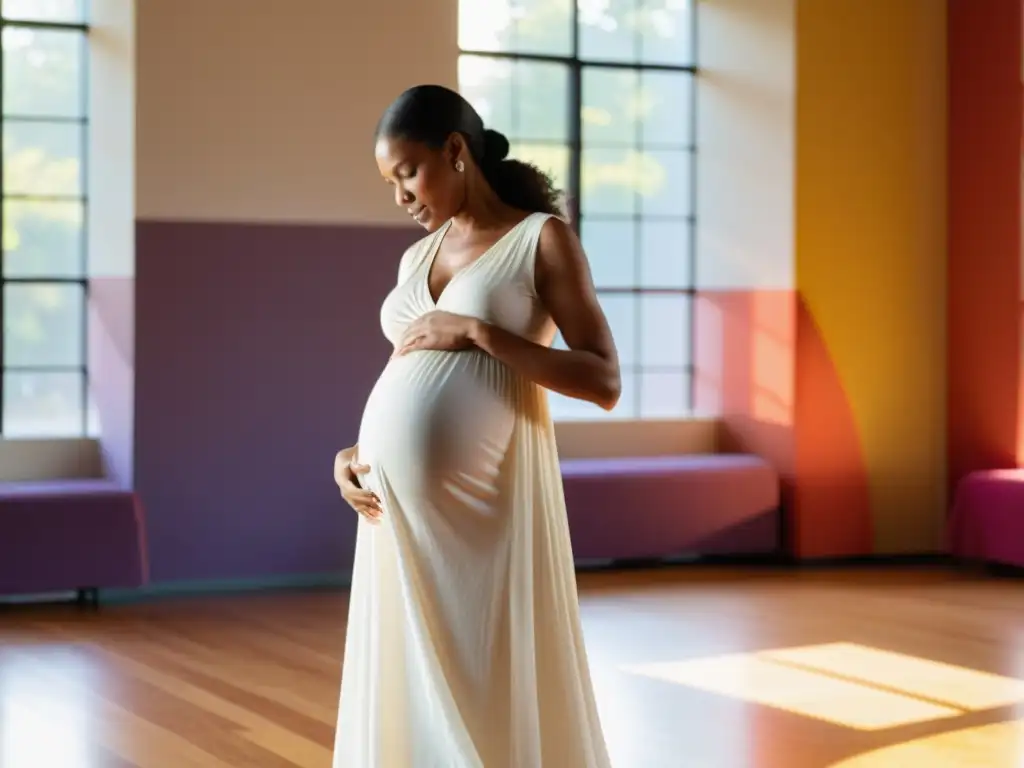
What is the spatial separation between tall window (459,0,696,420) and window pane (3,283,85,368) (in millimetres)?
2501

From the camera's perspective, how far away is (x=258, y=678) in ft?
17.6

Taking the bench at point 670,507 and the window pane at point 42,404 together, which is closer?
the window pane at point 42,404

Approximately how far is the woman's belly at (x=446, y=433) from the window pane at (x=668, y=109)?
6.36 metres

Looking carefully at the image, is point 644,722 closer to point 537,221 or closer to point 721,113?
point 537,221

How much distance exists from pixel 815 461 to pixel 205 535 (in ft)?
10.8

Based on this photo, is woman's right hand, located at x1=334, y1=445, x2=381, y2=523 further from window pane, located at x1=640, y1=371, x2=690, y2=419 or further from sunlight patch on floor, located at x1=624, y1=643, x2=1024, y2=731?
window pane, located at x1=640, y1=371, x2=690, y2=419

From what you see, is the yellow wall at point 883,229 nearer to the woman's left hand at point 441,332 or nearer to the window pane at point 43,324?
the window pane at point 43,324

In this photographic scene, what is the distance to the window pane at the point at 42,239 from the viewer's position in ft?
24.6

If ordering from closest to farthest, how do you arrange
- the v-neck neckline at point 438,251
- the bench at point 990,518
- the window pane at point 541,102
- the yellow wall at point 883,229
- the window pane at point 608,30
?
1. the v-neck neckline at point 438,251
2. the bench at point 990,518
3. the yellow wall at point 883,229
4. the window pane at point 541,102
5. the window pane at point 608,30

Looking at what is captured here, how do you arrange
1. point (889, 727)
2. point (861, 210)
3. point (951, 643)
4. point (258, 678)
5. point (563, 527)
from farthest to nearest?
point (861, 210) → point (951, 643) → point (258, 678) → point (889, 727) → point (563, 527)

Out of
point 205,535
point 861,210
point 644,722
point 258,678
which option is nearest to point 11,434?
point 205,535

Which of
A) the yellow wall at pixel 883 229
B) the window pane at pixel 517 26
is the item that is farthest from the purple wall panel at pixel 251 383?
the yellow wall at pixel 883 229

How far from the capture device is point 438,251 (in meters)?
2.88

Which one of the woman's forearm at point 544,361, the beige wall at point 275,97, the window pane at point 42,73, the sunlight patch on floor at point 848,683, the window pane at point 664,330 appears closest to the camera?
the woman's forearm at point 544,361
